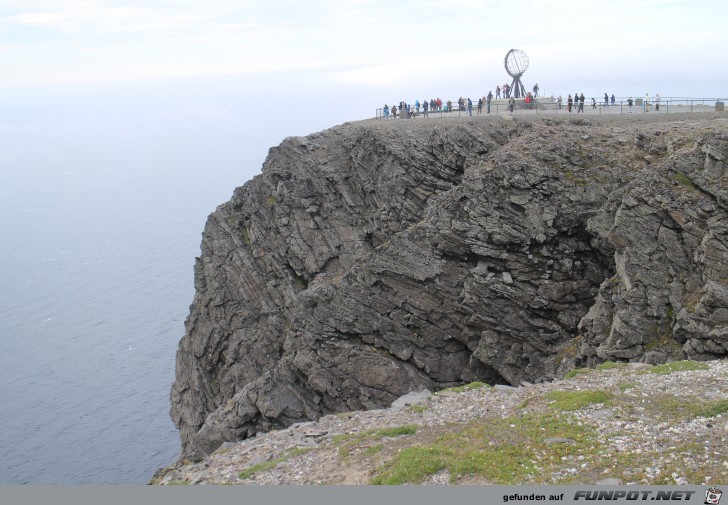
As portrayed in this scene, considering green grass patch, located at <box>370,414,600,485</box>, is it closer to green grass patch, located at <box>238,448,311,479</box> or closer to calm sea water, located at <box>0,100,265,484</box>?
green grass patch, located at <box>238,448,311,479</box>

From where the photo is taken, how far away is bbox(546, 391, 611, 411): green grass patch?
89.1ft

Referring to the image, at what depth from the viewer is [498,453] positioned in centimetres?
2420

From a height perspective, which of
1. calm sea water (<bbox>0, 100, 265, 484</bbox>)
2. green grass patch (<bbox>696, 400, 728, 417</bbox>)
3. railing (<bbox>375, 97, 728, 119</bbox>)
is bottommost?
calm sea water (<bbox>0, 100, 265, 484</bbox>)

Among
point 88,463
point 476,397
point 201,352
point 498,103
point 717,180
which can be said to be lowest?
point 88,463

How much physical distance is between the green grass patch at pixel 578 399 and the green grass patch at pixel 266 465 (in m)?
9.50

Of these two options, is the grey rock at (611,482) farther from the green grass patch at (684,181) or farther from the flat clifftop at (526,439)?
the green grass patch at (684,181)

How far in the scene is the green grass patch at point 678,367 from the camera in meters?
29.9

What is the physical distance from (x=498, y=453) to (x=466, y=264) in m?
21.3

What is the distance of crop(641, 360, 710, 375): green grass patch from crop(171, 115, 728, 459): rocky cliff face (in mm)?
2890

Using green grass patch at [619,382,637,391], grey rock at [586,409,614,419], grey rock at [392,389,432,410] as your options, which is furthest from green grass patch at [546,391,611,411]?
grey rock at [392,389,432,410]

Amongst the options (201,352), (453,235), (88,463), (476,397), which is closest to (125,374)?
(88,463)

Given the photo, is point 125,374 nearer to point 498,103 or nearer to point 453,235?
point 498,103

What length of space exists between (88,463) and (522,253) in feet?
182

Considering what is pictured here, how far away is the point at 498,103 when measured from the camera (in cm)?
6912
